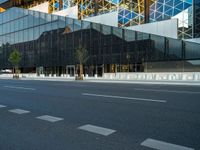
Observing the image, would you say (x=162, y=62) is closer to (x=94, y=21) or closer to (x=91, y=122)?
(x=94, y=21)

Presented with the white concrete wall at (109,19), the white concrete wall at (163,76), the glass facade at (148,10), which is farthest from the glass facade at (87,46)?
the glass facade at (148,10)

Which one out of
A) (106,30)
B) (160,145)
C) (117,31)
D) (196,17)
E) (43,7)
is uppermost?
(43,7)

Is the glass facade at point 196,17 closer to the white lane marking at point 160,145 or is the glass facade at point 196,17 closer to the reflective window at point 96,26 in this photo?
the reflective window at point 96,26

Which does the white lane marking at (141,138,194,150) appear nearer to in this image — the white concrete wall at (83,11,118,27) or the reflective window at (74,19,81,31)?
the white concrete wall at (83,11,118,27)

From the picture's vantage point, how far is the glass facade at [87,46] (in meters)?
29.6

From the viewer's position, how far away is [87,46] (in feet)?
125

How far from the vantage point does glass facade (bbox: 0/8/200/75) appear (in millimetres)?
29625

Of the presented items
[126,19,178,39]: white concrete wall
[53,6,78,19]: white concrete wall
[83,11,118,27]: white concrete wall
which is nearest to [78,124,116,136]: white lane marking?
[126,19,178,39]: white concrete wall

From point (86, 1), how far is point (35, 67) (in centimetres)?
1936

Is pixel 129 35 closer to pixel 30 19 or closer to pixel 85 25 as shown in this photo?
pixel 85 25

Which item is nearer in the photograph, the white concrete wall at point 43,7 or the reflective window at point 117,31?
the reflective window at point 117,31

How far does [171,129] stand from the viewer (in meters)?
4.82

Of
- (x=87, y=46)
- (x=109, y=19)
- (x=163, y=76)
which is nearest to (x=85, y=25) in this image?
(x=87, y=46)

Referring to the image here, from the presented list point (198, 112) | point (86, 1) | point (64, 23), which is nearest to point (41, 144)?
point (198, 112)
